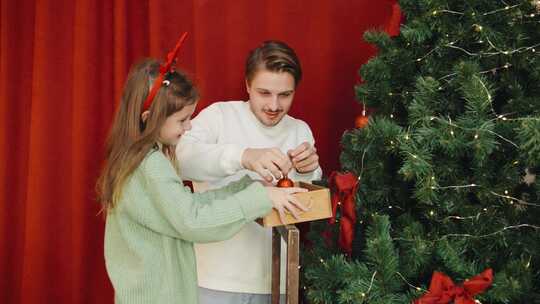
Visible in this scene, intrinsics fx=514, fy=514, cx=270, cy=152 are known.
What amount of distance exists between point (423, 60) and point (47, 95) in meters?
1.39

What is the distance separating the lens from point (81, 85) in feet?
6.15

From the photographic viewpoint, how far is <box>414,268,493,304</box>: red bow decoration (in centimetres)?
97

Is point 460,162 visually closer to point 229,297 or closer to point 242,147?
point 242,147

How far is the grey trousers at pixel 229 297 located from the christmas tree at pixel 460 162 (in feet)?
1.28

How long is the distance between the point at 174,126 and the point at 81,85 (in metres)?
0.76

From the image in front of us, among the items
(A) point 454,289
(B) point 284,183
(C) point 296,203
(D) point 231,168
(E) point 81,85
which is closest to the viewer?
(A) point 454,289

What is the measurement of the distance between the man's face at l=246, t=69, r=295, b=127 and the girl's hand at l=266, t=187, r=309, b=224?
15.3 inches

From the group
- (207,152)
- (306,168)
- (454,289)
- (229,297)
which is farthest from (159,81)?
(454,289)

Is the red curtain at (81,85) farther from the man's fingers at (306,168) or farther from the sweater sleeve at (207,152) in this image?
the man's fingers at (306,168)

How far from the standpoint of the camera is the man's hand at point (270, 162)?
124cm

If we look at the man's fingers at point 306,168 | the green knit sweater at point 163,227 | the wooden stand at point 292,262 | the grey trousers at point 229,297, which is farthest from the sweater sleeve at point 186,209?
the grey trousers at point 229,297

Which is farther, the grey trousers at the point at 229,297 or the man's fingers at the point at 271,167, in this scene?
the grey trousers at the point at 229,297

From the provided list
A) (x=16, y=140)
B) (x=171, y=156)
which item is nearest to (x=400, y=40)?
(x=171, y=156)

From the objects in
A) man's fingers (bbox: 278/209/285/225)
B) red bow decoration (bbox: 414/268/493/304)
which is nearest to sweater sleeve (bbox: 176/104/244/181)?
man's fingers (bbox: 278/209/285/225)
